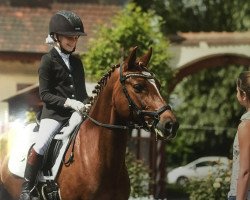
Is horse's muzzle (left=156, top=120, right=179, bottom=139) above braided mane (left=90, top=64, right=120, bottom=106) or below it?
below

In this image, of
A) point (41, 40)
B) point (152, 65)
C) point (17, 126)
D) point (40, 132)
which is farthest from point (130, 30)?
point (40, 132)

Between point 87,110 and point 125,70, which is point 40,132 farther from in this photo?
point 125,70

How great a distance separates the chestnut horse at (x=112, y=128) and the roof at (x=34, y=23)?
17.6m

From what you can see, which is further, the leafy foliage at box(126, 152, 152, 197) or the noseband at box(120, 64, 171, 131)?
the leafy foliage at box(126, 152, 152, 197)

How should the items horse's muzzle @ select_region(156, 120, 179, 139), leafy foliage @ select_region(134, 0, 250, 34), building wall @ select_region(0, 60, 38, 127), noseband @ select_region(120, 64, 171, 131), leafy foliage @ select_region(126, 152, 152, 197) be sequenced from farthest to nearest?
leafy foliage @ select_region(134, 0, 250, 34) < building wall @ select_region(0, 60, 38, 127) < leafy foliage @ select_region(126, 152, 152, 197) < noseband @ select_region(120, 64, 171, 131) < horse's muzzle @ select_region(156, 120, 179, 139)

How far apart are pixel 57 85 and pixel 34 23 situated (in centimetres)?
1844

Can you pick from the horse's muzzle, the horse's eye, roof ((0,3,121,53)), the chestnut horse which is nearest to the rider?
the chestnut horse

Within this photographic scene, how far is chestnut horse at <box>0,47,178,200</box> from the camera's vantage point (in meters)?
6.38

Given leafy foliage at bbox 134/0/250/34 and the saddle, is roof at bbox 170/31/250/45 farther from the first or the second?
the saddle

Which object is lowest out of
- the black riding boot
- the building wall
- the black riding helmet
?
the building wall

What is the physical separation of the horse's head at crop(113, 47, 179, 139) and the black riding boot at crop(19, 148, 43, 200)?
109cm

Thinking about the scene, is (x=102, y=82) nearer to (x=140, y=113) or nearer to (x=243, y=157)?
(x=140, y=113)

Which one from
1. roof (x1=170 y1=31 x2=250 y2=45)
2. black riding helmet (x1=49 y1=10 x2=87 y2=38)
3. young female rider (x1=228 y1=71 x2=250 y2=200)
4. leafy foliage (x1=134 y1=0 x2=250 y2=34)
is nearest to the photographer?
young female rider (x1=228 y1=71 x2=250 y2=200)

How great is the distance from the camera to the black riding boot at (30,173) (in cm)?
715
